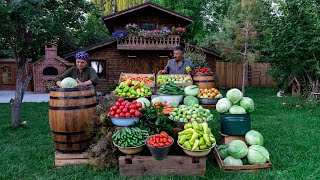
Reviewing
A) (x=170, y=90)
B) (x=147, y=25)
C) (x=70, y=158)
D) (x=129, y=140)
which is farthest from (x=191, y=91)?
(x=147, y=25)

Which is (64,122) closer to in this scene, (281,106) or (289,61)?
(281,106)

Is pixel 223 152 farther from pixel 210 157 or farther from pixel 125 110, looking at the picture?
pixel 125 110

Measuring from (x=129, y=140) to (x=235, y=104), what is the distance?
2235 mm

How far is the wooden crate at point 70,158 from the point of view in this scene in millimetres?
4754

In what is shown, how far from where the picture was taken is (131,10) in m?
17.1

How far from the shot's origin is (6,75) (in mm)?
21047

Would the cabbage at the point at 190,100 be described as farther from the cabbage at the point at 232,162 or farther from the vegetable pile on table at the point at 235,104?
the cabbage at the point at 232,162

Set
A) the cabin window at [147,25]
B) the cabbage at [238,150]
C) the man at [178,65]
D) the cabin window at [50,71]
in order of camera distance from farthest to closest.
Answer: the cabin window at [50,71] < the cabin window at [147,25] < the man at [178,65] < the cabbage at [238,150]

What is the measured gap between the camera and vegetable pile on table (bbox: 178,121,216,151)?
13.8 ft

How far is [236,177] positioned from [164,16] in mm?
15065

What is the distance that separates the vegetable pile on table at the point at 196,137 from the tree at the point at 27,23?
12.6 ft

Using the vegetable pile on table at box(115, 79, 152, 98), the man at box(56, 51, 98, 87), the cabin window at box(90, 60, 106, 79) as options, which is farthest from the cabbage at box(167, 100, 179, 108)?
the cabin window at box(90, 60, 106, 79)

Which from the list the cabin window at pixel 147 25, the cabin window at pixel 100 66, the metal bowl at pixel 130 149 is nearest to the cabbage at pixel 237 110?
the metal bowl at pixel 130 149

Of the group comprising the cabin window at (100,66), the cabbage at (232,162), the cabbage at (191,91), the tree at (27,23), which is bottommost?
the cabbage at (232,162)
